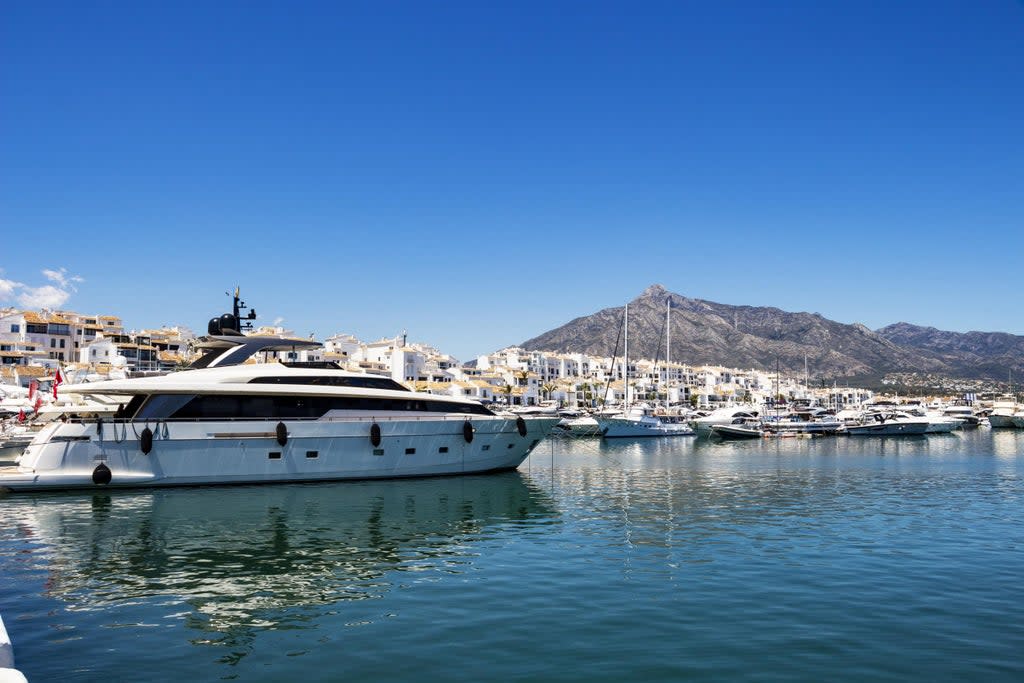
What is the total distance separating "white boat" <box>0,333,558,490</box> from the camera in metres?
27.5

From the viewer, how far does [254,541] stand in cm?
1884

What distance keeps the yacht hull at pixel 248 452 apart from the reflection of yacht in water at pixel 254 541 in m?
0.73

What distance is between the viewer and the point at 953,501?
2731 cm

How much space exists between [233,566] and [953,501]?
2572 centimetres

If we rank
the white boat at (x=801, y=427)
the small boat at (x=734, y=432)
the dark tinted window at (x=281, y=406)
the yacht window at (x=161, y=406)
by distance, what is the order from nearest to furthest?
the yacht window at (x=161, y=406), the dark tinted window at (x=281, y=406), the small boat at (x=734, y=432), the white boat at (x=801, y=427)

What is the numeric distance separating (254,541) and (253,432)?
443 inches

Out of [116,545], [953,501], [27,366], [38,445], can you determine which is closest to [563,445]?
[953,501]

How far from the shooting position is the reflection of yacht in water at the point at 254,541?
13.6m

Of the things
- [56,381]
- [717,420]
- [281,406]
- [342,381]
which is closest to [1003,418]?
[717,420]

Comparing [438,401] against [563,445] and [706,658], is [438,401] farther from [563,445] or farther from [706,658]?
[563,445]

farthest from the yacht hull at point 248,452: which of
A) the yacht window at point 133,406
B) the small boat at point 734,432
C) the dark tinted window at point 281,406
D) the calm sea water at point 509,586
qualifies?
the small boat at point 734,432

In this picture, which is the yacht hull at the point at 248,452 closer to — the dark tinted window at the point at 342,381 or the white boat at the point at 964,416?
the dark tinted window at the point at 342,381

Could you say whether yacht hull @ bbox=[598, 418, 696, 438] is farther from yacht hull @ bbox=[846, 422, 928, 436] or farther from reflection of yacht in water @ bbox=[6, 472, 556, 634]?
reflection of yacht in water @ bbox=[6, 472, 556, 634]

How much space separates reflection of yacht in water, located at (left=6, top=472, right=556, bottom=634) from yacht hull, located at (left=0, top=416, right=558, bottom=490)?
73 cm
